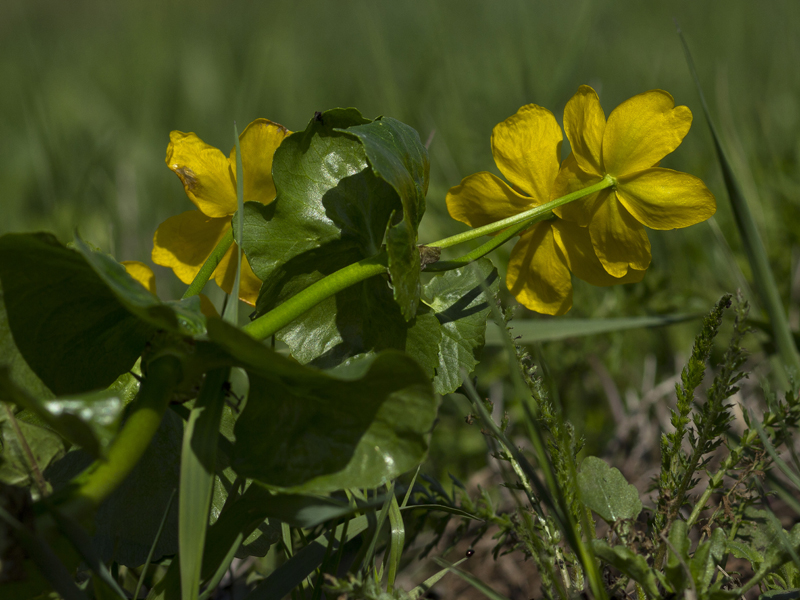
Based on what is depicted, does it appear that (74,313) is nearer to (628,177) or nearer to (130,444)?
(130,444)

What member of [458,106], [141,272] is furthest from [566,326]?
[458,106]

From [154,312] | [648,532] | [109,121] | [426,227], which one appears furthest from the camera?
[109,121]

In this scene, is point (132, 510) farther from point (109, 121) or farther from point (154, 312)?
point (109, 121)

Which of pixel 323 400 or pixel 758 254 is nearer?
pixel 323 400

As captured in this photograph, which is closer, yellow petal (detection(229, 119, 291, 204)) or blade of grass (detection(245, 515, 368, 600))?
blade of grass (detection(245, 515, 368, 600))

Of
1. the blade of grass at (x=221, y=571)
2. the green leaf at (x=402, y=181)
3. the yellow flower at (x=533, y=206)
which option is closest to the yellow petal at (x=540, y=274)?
the yellow flower at (x=533, y=206)

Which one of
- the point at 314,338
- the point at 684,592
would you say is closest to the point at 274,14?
the point at 314,338

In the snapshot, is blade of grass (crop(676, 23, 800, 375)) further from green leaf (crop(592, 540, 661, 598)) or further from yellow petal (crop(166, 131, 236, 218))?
yellow petal (crop(166, 131, 236, 218))

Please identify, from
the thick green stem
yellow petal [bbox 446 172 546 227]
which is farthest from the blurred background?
the thick green stem
